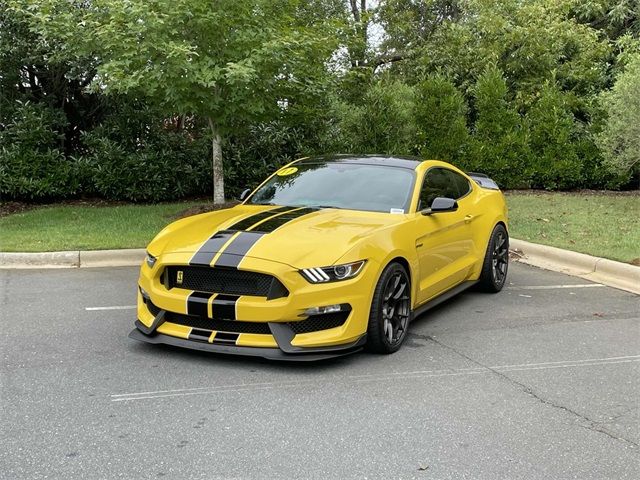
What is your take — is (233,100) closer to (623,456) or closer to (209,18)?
(209,18)

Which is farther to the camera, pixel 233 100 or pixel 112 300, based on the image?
pixel 233 100

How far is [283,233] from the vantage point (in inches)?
190

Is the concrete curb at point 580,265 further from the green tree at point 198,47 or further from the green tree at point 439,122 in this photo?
the green tree at point 439,122

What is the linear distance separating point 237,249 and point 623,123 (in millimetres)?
10713

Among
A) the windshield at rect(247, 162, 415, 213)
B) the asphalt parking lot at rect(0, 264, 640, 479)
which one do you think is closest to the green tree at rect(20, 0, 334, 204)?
the windshield at rect(247, 162, 415, 213)

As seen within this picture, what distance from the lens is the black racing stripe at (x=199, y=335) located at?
453 cm

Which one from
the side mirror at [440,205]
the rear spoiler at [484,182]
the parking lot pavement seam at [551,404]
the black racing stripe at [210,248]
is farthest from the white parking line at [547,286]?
Result: the black racing stripe at [210,248]

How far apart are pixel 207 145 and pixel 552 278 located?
8.84 meters

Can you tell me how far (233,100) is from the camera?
401 inches

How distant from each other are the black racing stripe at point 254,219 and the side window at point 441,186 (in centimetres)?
125

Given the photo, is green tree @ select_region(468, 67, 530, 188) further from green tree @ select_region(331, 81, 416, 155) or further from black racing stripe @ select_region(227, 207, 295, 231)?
black racing stripe @ select_region(227, 207, 295, 231)

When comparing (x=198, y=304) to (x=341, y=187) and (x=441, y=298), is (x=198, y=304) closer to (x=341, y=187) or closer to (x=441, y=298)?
(x=341, y=187)

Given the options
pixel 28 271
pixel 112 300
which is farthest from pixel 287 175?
pixel 28 271

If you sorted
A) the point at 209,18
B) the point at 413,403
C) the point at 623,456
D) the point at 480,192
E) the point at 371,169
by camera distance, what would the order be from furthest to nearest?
the point at 209,18, the point at 480,192, the point at 371,169, the point at 413,403, the point at 623,456
